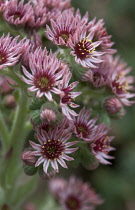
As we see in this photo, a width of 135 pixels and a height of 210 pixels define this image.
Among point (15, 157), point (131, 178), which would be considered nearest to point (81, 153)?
point (15, 157)

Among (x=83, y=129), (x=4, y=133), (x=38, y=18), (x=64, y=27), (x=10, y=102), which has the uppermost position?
(x=38, y=18)

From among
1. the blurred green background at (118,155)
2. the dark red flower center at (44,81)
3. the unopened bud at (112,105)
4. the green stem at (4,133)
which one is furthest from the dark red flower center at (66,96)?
the blurred green background at (118,155)

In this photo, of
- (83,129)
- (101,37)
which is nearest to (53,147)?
(83,129)

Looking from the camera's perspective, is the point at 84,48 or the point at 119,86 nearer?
the point at 84,48

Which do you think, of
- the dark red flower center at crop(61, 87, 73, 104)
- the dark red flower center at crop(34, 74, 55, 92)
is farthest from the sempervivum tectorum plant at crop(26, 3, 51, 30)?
the dark red flower center at crop(61, 87, 73, 104)

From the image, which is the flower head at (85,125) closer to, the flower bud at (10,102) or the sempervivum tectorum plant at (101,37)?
the sempervivum tectorum plant at (101,37)

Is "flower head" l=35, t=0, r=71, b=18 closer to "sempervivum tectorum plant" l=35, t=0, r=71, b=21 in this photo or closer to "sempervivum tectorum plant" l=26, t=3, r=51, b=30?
"sempervivum tectorum plant" l=35, t=0, r=71, b=21

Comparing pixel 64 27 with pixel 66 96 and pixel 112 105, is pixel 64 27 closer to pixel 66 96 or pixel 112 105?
pixel 66 96
